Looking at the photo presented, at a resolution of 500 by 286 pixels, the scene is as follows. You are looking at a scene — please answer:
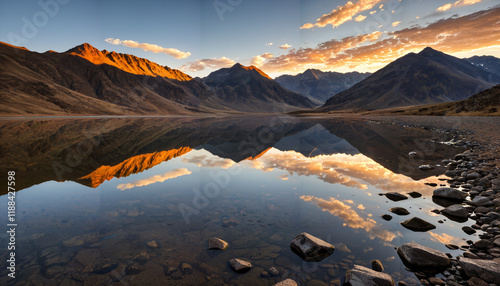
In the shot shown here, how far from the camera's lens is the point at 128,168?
685 inches

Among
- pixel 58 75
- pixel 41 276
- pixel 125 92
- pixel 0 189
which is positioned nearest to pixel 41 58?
pixel 58 75

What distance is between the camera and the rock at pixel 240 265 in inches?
238

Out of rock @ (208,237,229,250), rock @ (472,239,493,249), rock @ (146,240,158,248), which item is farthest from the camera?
rock @ (146,240,158,248)

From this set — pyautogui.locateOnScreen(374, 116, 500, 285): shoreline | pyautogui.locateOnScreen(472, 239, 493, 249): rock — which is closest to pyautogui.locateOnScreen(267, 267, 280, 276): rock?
pyautogui.locateOnScreen(374, 116, 500, 285): shoreline

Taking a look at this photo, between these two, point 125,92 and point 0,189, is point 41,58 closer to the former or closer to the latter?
point 125,92

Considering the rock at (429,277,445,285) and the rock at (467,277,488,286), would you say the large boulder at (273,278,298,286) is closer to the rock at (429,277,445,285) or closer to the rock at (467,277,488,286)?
the rock at (429,277,445,285)

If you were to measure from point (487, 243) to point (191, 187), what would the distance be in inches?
483

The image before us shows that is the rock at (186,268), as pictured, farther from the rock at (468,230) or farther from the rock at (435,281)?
the rock at (468,230)

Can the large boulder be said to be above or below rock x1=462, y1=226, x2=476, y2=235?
below

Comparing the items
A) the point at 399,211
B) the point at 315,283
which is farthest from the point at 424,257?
the point at 399,211

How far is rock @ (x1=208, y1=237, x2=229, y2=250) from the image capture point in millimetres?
7078

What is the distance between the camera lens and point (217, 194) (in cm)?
1217

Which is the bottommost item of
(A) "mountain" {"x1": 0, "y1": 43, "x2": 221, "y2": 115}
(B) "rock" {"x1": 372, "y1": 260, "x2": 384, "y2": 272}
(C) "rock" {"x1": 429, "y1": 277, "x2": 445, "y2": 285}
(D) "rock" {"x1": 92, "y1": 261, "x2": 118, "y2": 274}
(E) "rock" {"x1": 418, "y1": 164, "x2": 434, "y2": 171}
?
(D) "rock" {"x1": 92, "y1": 261, "x2": 118, "y2": 274}

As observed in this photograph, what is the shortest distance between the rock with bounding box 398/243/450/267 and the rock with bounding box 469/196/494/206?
5.07 meters
